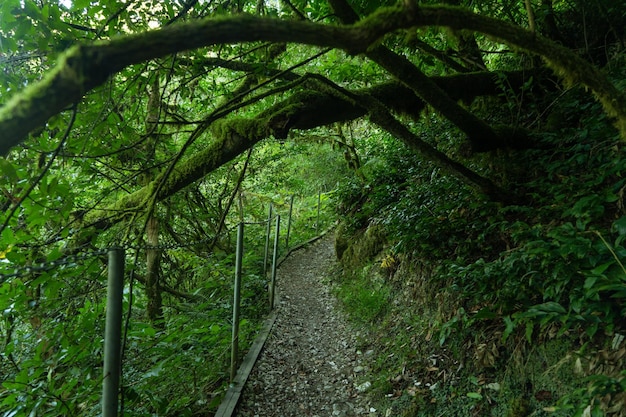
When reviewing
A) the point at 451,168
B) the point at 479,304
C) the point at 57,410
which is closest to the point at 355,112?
the point at 451,168

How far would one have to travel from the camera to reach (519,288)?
2715 millimetres

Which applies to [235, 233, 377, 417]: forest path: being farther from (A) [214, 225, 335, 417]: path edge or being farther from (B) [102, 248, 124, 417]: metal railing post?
(B) [102, 248, 124, 417]: metal railing post

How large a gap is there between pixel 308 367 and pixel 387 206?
3.07m

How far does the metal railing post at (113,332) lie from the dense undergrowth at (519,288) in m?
2.45

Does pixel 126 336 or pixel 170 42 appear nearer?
pixel 170 42

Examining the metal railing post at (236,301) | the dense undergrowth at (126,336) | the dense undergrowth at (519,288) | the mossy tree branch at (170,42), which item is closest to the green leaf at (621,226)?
the dense undergrowth at (519,288)

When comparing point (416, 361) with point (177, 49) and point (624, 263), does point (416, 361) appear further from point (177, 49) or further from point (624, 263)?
point (177, 49)

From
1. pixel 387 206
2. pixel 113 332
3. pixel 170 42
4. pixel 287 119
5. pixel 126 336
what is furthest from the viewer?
pixel 387 206

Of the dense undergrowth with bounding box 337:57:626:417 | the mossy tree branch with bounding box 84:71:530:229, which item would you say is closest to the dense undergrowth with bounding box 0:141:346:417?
the mossy tree branch with bounding box 84:71:530:229

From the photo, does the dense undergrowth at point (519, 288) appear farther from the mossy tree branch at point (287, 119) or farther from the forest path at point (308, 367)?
the mossy tree branch at point (287, 119)

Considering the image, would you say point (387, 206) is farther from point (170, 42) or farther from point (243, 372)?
point (170, 42)

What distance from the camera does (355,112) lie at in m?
3.93

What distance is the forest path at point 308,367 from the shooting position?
12.3ft

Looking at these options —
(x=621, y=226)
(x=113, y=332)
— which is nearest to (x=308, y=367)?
(x=113, y=332)
